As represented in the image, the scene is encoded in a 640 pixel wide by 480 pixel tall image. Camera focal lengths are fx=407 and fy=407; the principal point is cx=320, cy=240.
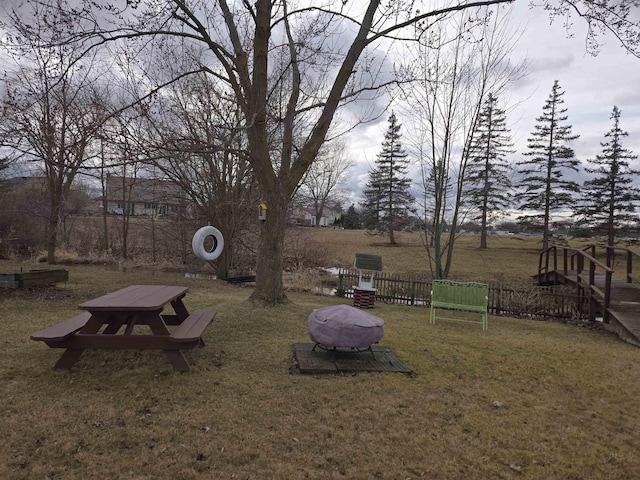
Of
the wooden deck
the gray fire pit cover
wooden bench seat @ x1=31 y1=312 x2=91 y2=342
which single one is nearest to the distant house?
wooden bench seat @ x1=31 y1=312 x2=91 y2=342

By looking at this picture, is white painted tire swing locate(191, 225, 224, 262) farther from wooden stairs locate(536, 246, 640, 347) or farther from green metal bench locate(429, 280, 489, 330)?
wooden stairs locate(536, 246, 640, 347)

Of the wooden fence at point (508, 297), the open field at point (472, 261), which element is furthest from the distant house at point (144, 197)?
A: the wooden fence at point (508, 297)

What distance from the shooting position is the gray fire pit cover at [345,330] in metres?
4.66

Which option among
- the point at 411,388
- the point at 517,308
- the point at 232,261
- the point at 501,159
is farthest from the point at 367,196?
the point at 411,388

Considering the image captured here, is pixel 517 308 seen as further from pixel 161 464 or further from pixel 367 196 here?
pixel 367 196

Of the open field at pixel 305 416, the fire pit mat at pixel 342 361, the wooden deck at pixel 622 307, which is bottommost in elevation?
the open field at pixel 305 416

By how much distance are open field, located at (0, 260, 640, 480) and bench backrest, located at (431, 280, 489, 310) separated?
9.20 ft

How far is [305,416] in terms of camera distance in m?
3.45

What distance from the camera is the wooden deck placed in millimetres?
7655

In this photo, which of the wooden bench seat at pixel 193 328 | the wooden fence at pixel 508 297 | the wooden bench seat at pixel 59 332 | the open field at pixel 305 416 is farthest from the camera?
the wooden fence at pixel 508 297

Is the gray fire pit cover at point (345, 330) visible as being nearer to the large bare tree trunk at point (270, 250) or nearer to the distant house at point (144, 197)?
the large bare tree trunk at point (270, 250)

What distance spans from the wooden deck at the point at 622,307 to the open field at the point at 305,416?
103 inches

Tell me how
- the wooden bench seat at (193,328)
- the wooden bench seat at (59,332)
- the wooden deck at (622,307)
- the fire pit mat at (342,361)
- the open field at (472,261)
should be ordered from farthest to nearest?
the open field at (472,261)
the wooden deck at (622,307)
the fire pit mat at (342,361)
the wooden bench seat at (193,328)
the wooden bench seat at (59,332)

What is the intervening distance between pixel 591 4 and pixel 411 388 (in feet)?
21.2
